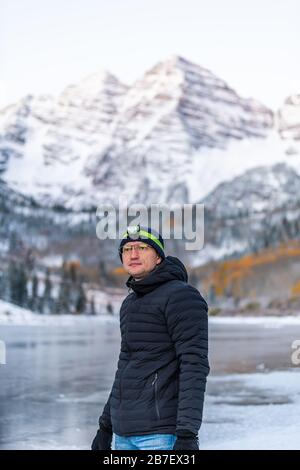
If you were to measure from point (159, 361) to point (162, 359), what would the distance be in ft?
0.03

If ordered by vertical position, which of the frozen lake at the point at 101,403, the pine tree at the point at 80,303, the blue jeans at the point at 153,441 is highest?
the blue jeans at the point at 153,441

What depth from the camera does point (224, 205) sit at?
471 ft

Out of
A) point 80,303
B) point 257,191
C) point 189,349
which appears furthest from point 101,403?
point 257,191

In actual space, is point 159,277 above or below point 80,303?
above

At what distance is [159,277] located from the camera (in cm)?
226

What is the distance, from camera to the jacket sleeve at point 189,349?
6.83 feet

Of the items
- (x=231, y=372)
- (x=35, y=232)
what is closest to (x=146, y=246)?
(x=231, y=372)

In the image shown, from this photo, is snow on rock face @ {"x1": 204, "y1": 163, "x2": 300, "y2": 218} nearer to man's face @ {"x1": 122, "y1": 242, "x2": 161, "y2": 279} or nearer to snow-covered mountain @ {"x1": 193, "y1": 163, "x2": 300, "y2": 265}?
snow-covered mountain @ {"x1": 193, "y1": 163, "x2": 300, "y2": 265}

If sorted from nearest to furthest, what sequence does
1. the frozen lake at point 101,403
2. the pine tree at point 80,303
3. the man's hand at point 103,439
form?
the man's hand at point 103,439, the frozen lake at point 101,403, the pine tree at point 80,303

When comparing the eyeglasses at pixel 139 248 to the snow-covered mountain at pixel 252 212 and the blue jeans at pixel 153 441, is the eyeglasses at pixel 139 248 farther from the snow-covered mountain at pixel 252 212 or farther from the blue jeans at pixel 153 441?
the snow-covered mountain at pixel 252 212

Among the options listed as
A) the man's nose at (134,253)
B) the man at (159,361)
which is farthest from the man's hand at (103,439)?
the man's nose at (134,253)

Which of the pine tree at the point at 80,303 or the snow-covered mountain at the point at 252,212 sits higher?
the snow-covered mountain at the point at 252,212

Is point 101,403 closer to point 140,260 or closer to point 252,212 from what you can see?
point 140,260

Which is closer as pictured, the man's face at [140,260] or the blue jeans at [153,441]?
the blue jeans at [153,441]
